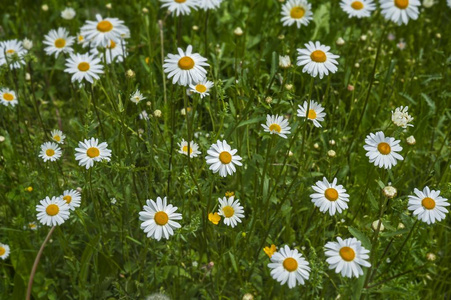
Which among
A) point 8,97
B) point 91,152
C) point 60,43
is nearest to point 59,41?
point 60,43

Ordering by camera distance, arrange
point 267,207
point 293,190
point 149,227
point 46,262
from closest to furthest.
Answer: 1. point 149,227
2. point 267,207
3. point 293,190
4. point 46,262

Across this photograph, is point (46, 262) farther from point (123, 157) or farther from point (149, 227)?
point (149, 227)

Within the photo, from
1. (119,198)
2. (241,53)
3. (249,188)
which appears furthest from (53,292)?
(241,53)

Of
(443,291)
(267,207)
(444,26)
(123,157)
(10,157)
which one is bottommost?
(443,291)

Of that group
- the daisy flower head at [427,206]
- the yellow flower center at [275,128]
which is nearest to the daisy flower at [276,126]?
the yellow flower center at [275,128]

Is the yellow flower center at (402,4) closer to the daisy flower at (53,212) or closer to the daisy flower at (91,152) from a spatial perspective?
the daisy flower at (91,152)

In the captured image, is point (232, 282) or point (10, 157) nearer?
point (232, 282)

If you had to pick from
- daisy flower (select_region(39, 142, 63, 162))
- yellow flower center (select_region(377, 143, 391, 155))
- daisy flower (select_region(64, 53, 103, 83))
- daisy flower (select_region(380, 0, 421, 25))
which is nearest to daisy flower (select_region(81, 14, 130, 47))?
daisy flower (select_region(64, 53, 103, 83))
